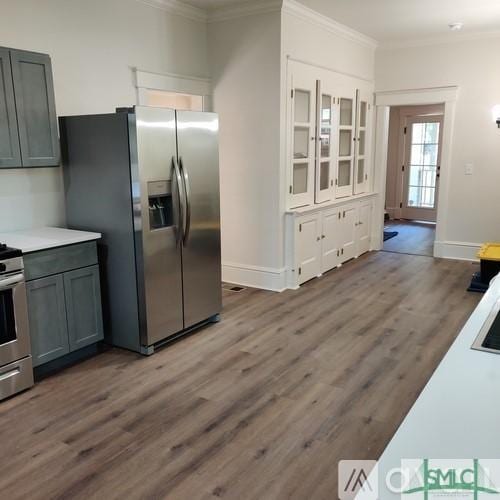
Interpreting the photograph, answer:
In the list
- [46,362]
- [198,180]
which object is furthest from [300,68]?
[46,362]

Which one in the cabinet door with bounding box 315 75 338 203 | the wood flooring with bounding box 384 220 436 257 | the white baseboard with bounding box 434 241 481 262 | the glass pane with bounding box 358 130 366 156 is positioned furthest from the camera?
the wood flooring with bounding box 384 220 436 257

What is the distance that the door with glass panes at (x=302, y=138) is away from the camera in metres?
5.00

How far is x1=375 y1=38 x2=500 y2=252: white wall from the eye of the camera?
19.4 feet

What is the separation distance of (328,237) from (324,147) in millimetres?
1041

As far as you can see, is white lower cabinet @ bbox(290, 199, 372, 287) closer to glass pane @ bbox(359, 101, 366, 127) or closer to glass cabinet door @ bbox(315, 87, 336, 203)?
glass cabinet door @ bbox(315, 87, 336, 203)

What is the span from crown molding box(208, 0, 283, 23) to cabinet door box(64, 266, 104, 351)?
9.53ft

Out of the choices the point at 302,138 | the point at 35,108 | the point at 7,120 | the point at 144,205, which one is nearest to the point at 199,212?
the point at 144,205

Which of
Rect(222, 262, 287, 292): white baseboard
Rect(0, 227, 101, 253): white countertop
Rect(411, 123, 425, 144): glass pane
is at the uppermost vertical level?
Rect(411, 123, 425, 144): glass pane

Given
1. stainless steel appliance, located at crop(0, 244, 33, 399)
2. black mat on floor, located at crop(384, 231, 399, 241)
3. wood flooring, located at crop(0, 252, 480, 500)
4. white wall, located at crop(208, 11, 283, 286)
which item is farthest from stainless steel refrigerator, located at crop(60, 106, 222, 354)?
black mat on floor, located at crop(384, 231, 399, 241)

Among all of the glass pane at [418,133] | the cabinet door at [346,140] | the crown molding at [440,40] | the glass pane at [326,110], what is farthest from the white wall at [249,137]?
the glass pane at [418,133]

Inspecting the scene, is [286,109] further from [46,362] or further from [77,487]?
[77,487]

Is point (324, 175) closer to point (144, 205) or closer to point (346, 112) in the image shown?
point (346, 112)

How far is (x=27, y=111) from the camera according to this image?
3.21 metres

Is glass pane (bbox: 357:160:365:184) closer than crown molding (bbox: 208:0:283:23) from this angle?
No
